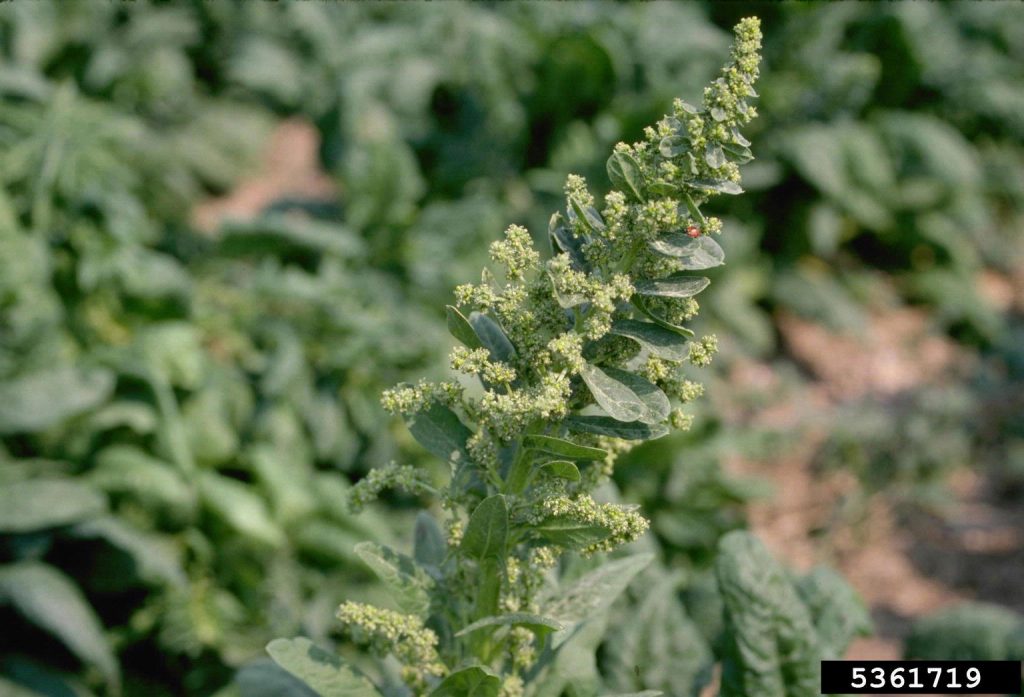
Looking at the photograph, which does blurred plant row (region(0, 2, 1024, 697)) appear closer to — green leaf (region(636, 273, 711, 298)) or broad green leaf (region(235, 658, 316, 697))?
broad green leaf (region(235, 658, 316, 697))

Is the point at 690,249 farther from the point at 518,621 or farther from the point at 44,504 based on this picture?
the point at 44,504

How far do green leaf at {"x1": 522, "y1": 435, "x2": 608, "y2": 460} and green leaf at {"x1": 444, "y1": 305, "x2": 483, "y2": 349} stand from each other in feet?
0.54

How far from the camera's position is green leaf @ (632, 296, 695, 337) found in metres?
1.52

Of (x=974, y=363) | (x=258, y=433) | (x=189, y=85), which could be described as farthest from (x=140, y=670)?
(x=974, y=363)

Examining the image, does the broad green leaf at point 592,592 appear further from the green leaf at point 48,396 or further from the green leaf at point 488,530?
the green leaf at point 48,396

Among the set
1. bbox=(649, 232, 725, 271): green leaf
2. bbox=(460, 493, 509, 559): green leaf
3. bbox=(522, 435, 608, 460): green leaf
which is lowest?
bbox=(460, 493, 509, 559): green leaf

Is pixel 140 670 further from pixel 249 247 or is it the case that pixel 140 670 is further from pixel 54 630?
pixel 249 247

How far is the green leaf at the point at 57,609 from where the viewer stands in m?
3.18

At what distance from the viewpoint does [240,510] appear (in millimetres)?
3746

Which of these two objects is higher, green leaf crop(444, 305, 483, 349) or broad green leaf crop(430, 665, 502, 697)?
green leaf crop(444, 305, 483, 349)

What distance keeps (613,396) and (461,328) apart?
0.81 ft

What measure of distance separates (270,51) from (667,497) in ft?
12.4

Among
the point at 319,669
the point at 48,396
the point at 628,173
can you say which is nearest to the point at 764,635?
the point at 319,669

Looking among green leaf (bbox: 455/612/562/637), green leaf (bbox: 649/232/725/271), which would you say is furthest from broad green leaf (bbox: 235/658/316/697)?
green leaf (bbox: 649/232/725/271)
